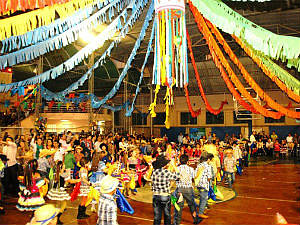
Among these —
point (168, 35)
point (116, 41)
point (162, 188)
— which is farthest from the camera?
point (116, 41)

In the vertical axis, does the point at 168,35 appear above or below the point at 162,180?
above

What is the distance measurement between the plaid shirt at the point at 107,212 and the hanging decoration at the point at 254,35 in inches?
113

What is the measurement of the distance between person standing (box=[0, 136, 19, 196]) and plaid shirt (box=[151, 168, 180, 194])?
4.52 m

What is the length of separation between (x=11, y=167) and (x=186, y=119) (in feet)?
66.4

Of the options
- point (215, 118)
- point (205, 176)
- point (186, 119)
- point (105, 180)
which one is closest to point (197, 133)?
point (186, 119)

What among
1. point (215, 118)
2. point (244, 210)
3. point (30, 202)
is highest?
point (215, 118)

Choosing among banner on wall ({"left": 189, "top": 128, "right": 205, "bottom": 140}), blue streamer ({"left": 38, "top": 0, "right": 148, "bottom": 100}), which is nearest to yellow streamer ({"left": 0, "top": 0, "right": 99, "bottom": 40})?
blue streamer ({"left": 38, "top": 0, "right": 148, "bottom": 100})

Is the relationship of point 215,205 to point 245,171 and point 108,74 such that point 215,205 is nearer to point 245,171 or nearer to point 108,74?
point 245,171

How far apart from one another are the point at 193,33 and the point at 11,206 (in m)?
12.0

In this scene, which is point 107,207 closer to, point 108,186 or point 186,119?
point 108,186

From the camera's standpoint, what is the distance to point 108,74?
2116 cm

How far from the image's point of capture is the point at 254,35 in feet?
11.5

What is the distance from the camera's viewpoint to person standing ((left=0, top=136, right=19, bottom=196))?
731 cm

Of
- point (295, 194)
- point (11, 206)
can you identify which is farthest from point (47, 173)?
point (295, 194)
